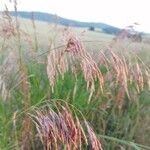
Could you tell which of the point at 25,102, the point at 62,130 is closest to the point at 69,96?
the point at 25,102

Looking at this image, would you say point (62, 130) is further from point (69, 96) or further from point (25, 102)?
point (69, 96)

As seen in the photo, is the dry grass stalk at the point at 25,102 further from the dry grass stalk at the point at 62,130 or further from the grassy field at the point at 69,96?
the dry grass stalk at the point at 62,130

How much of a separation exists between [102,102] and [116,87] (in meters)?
0.34

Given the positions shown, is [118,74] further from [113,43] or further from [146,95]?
[146,95]

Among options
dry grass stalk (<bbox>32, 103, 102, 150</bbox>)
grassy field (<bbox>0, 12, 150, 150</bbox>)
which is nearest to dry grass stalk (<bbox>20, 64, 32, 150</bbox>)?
grassy field (<bbox>0, 12, 150, 150</bbox>)

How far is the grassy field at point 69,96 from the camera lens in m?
1.98

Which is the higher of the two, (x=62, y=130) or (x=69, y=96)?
(x=62, y=130)

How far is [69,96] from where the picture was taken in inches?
119

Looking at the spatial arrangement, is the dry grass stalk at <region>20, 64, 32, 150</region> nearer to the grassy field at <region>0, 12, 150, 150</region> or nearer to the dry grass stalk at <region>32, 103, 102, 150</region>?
the grassy field at <region>0, 12, 150, 150</region>

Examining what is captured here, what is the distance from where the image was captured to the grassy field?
78.0 inches

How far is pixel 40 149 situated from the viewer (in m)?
3.00

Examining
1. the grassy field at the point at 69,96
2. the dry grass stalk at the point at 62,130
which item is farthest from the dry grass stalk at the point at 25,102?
the dry grass stalk at the point at 62,130

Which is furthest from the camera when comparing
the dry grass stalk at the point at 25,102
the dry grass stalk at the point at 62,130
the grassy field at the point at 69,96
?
the dry grass stalk at the point at 25,102

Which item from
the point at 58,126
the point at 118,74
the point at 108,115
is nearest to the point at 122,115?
the point at 108,115
